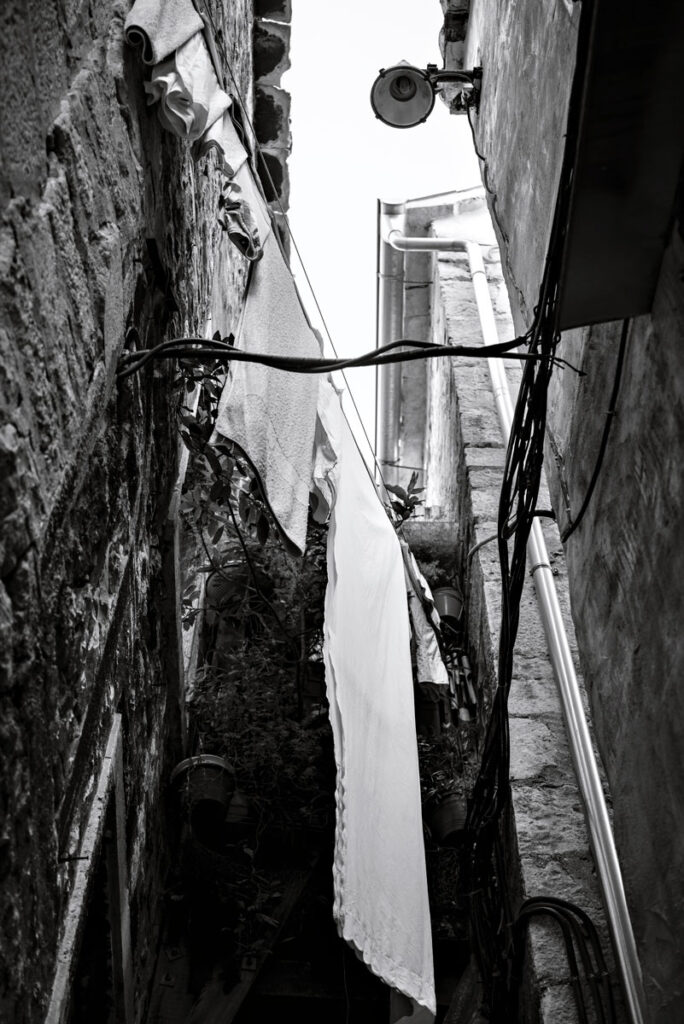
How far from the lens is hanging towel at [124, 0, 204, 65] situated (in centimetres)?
368

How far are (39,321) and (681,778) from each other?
74.0 inches

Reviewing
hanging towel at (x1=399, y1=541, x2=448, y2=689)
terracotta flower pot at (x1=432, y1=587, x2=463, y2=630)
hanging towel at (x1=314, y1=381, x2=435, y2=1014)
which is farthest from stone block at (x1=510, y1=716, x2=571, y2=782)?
terracotta flower pot at (x1=432, y1=587, x2=463, y2=630)

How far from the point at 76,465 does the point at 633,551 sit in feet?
5.21

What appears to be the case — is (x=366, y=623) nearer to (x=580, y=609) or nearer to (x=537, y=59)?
(x=580, y=609)

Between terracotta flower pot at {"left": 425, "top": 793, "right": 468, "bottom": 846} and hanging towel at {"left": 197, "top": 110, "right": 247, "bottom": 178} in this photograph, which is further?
terracotta flower pot at {"left": 425, "top": 793, "right": 468, "bottom": 846}

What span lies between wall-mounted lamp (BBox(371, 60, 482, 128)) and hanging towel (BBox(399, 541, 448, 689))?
275 cm

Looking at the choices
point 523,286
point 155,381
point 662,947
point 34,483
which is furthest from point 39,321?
point 523,286

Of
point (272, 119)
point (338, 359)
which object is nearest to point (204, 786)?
point (338, 359)

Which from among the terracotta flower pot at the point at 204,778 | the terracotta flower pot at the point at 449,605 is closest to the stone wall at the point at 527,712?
the terracotta flower pot at the point at 449,605

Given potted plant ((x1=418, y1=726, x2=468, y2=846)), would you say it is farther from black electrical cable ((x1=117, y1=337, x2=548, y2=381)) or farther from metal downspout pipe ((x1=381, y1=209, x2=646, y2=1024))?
black electrical cable ((x1=117, y1=337, x2=548, y2=381))

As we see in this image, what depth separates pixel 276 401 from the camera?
4082 mm

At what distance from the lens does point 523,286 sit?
15.1ft

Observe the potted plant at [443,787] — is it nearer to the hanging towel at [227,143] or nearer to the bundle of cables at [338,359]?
the bundle of cables at [338,359]

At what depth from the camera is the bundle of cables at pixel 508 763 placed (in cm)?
289
